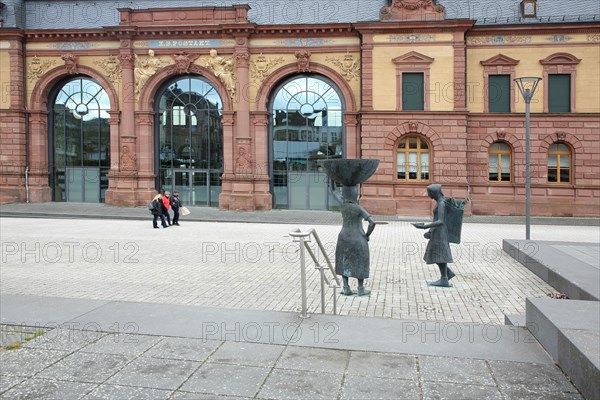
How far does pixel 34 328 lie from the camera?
19.2ft

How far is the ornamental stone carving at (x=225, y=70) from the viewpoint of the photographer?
98.7 feet

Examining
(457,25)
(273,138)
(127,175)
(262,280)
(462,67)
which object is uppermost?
(457,25)

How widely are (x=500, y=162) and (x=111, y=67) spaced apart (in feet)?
76.2

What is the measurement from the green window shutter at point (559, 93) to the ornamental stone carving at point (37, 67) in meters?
28.8

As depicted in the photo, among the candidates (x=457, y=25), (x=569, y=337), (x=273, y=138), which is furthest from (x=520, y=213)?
(x=569, y=337)

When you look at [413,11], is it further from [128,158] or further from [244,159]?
[128,158]

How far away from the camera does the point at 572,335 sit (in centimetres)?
468

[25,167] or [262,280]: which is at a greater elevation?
[25,167]

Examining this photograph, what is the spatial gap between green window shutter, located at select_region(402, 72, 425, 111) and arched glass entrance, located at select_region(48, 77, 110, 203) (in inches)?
712

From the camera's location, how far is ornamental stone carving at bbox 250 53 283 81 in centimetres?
2997

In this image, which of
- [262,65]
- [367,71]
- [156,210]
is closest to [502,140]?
[367,71]

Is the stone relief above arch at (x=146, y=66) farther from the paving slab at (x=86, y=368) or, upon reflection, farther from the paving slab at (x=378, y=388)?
the paving slab at (x=378, y=388)

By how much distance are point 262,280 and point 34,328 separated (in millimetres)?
4678

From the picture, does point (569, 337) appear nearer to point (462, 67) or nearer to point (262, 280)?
point (262, 280)
